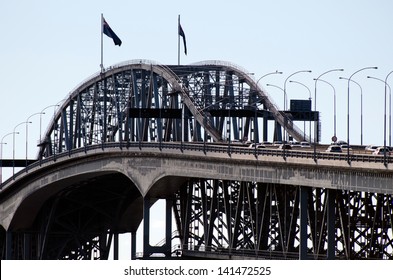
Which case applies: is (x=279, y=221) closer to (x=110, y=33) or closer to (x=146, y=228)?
(x=146, y=228)

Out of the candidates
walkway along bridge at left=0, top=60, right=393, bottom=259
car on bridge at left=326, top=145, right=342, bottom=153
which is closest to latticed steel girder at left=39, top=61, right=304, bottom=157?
walkway along bridge at left=0, top=60, right=393, bottom=259

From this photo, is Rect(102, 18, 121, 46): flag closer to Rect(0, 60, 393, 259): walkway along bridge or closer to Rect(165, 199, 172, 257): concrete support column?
Rect(0, 60, 393, 259): walkway along bridge

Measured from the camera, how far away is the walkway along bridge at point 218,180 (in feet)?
389

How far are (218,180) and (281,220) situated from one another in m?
17.2

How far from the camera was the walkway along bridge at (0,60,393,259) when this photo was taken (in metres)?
119

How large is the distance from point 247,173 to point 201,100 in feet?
173

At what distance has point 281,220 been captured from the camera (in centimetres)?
13150

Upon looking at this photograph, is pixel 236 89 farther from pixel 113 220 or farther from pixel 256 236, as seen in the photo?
pixel 256 236

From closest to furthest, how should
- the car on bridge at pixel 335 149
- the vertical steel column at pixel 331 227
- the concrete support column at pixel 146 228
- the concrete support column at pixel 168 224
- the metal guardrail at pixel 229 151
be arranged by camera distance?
the metal guardrail at pixel 229 151, the vertical steel column at pixel 331 227, the car on bridge at pixel 335 149, the concrete support column at pixel 146 228, the concrete support column at pixel 168 224

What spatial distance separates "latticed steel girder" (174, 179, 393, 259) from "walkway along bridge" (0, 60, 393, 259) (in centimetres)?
13

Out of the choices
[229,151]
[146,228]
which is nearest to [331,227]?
[229,151]

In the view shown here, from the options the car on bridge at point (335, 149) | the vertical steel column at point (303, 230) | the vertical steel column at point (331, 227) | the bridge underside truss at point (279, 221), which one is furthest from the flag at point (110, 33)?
the vertical steel column at point (331, 227)

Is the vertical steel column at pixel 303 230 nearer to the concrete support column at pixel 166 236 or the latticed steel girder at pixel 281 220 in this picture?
the latticed steel girder at pixel 281 220

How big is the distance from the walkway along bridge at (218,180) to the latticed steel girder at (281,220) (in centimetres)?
13
